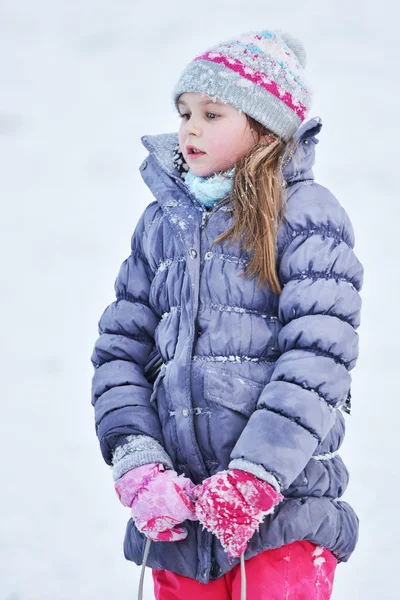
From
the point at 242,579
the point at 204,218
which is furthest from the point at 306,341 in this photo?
the point at 242,579

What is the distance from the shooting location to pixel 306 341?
2.04 metres

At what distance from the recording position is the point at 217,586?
2168 millimetres

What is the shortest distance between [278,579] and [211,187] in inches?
35.3

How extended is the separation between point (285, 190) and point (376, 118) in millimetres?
4127

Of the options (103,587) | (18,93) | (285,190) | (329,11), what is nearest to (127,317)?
(285,190)

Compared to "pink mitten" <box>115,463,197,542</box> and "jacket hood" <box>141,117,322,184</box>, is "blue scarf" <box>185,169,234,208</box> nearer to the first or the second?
"jacket hood" <box>141,117,322,184</box>

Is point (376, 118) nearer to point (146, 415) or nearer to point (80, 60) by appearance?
point (80, 60)

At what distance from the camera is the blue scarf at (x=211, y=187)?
2227 mm

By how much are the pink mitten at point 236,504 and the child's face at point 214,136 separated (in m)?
0.73

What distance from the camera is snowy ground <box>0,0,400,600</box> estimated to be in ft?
11.3

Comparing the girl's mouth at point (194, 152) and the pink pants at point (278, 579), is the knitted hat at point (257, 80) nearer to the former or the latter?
the girl's mouth at point (194, 152)

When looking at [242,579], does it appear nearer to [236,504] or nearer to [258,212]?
A: [236,504]

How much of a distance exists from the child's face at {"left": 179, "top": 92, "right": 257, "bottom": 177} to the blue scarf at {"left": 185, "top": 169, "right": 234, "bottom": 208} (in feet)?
0.06

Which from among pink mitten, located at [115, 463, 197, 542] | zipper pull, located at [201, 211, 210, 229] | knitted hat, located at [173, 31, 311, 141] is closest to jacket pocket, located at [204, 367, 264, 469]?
pink mitten, located at [115, 463, 197, 542]
